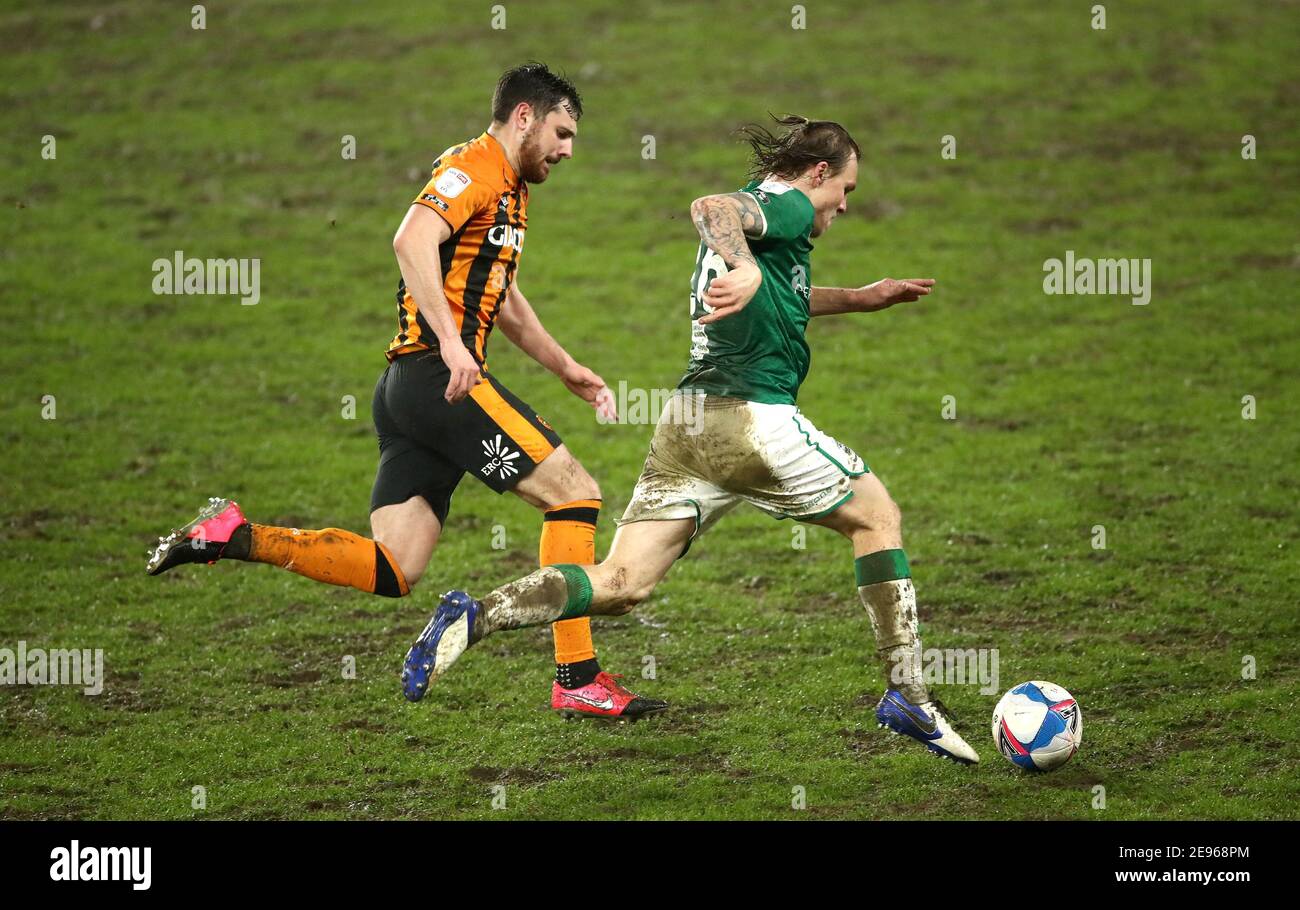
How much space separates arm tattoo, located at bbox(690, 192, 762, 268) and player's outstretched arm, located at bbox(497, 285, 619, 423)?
1.35 meters

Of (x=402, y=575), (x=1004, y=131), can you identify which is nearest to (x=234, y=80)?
(x=1004, y=131)

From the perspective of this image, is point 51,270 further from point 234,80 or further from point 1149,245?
point 1149,245

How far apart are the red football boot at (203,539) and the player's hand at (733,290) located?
96.2 inches

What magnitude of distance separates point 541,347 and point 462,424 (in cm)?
91

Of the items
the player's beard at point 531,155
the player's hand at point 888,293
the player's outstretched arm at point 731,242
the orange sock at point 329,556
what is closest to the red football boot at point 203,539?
the orange sock at point 329,556

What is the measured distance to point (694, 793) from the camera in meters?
6.30

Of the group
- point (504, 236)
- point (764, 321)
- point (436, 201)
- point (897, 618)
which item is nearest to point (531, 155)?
point (504, 236)

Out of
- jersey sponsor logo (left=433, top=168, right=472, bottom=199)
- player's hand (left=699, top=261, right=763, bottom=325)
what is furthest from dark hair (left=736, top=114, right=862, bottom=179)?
jersey sponsor logo (left=433, top=168, right=472, bottom=199)

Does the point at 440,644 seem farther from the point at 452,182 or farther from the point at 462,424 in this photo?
the point at 452,182

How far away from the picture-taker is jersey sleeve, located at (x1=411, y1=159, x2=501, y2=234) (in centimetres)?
663

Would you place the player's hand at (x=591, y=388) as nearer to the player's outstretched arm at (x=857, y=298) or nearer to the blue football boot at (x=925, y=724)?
the player's outstretched arm at (x=857, y=298)

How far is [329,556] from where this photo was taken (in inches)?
269

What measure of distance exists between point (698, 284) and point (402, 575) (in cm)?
196

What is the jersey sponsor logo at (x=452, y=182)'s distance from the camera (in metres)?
6.66
